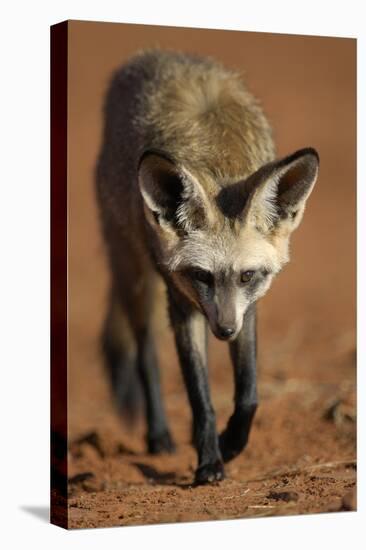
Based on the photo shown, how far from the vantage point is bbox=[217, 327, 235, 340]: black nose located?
21.3ft

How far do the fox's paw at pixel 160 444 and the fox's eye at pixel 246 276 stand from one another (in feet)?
8.87

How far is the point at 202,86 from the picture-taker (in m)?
7.86

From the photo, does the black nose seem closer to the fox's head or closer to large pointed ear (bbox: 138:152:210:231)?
the fox's head

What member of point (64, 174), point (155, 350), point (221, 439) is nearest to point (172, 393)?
point (155, 350)

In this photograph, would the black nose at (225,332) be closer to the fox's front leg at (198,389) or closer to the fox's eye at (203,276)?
the fox's eye at (203,276)

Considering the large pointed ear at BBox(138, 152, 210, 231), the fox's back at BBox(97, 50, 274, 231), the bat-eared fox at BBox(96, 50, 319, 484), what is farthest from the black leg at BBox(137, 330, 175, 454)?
the large pointed ear at BBox(138, 152, 210, 231)

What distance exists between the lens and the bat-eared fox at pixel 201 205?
6707mm

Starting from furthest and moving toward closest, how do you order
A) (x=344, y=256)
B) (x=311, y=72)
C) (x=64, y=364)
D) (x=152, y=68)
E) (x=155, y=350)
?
(x=344, y=256), (x=311, y=72), (x=155, y=350), (x=152, y=68), (x=64, y=364)

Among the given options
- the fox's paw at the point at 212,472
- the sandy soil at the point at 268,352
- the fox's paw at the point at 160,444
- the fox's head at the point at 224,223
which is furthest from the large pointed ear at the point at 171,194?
the fox's paw at the point at 160,444

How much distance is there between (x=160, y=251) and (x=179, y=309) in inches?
16.9

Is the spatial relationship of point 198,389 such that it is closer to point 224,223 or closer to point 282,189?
point 224,223

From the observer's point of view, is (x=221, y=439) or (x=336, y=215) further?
(x=336, y=215)

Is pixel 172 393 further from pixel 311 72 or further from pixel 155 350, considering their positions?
pixel 311 72

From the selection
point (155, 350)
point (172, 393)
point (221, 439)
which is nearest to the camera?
point (221, 439)
